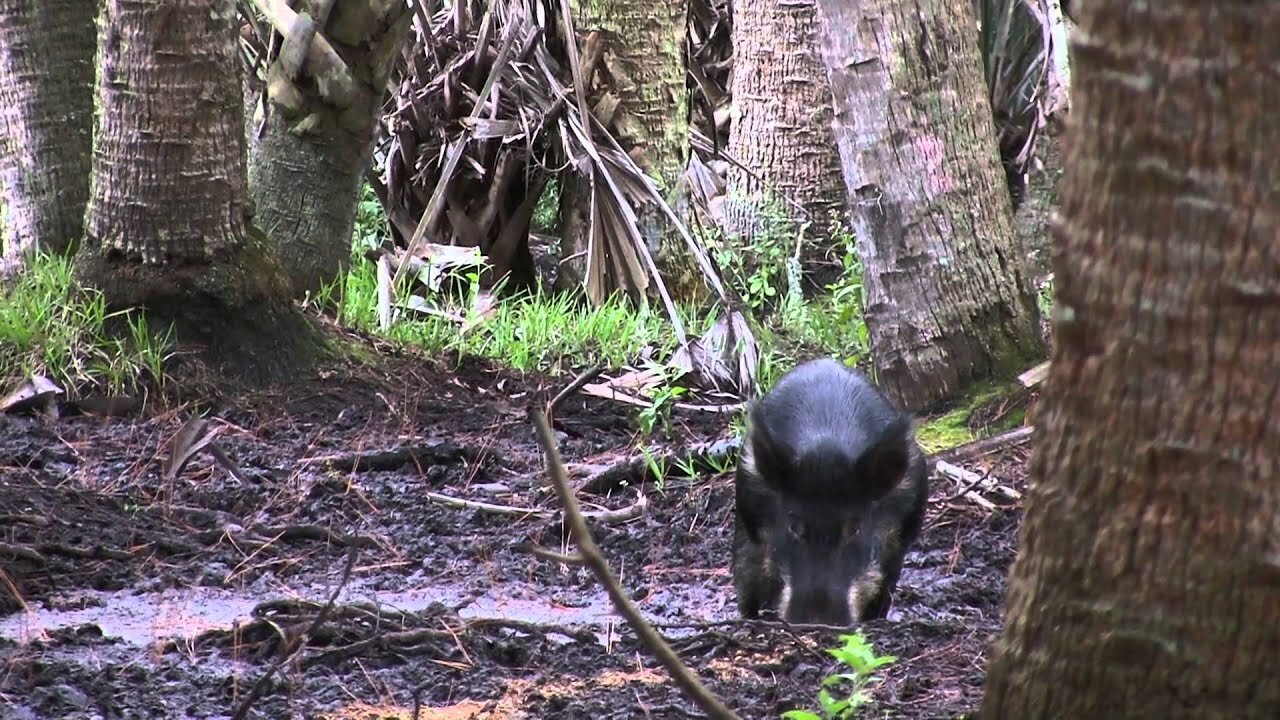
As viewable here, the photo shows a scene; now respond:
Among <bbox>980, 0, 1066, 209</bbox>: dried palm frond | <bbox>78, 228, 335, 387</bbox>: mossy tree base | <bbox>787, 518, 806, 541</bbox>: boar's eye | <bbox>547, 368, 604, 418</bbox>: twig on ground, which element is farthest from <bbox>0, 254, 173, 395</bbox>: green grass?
<bbox>980, 0, 1066, 209</bbox>: dried palm frond

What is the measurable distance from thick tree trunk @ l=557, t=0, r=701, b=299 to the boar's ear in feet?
14.0

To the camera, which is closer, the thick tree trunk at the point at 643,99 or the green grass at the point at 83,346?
the green grass at the point at 83,346

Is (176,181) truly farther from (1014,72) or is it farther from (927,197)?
(1014,72)

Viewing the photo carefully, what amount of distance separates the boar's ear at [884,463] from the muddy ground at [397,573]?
433mm

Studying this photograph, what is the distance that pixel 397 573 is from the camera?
559cm

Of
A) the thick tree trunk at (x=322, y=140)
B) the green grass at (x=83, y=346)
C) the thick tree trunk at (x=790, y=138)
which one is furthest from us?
the thick tree trunk at (x=790, y=138)

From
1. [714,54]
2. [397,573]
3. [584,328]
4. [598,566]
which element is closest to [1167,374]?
[598,566]

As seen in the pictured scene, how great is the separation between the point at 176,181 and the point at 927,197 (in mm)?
3102

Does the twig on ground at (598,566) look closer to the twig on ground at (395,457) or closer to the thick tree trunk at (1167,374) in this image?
the thick tree trunk at (1167,374)

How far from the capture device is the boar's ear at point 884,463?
17.1ft

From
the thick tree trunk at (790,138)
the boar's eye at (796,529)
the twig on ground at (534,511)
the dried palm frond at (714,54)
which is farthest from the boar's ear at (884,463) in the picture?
the dried palm frond at (714,54)

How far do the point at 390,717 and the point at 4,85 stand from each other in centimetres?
511

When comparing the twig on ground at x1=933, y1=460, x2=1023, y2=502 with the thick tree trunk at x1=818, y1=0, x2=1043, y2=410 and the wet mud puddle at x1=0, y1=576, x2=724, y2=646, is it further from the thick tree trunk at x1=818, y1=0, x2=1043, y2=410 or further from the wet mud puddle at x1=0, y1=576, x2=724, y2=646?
the wet mud puddle at x1=0, y1=576, x2=724, y2=646

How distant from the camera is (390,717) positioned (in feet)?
12.0
